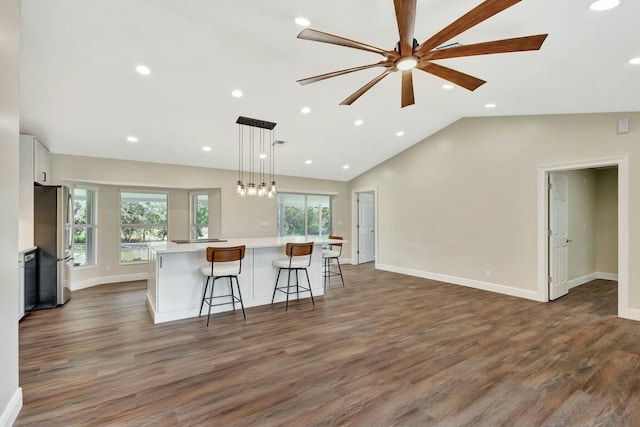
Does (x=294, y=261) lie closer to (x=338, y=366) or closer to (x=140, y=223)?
(x=338, y=366)

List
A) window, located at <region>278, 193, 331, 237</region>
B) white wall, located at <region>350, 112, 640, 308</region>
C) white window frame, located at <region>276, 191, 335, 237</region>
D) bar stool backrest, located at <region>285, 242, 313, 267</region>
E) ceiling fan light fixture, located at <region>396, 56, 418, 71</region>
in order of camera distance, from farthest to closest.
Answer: window, located at <region>278, 193, 331, 237</region> < white window frame, located at <region>276, 191, 335, 237</region> < bar stool backrest, located at <region>285, 242, 313, 267</region> < white wall, located at <region>350, 112, 640, 308</region> < ceiling fan light fixture, located at <region>396, 56, 418, 71</region>

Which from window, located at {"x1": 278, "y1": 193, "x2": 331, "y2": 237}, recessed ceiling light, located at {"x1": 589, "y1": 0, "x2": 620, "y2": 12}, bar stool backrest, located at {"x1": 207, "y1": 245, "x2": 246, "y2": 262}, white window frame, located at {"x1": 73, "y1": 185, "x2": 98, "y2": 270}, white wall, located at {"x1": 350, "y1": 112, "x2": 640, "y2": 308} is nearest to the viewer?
recessed ceiling light, located at {"x1": 589, "y1": 0, "x2": 620, "y2": 12}

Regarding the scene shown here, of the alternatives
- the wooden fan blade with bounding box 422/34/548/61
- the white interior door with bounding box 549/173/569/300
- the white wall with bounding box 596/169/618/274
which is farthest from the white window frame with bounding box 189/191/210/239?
the white wall with bounding box 596/169/618/274

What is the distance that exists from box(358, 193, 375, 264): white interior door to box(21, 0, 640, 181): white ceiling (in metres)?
3.13

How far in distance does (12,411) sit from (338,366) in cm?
223

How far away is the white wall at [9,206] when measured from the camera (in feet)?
5.98

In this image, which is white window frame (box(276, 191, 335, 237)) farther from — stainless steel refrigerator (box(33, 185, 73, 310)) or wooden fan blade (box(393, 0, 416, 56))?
wooden fan blade (box(393, 0, 416, 56))

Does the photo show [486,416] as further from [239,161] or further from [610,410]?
[239,161]

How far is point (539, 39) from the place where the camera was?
5.85ft

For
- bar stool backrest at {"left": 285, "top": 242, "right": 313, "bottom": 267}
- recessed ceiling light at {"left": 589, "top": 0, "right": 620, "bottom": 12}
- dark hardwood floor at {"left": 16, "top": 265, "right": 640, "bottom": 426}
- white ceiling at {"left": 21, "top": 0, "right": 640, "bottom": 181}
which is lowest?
dark hardwood floor at {"left": 16, "top": 265, "right": 640, "bottom": 426}

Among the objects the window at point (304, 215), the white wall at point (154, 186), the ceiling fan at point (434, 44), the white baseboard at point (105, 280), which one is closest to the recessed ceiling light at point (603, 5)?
the ceiling fan at point (434, 44)

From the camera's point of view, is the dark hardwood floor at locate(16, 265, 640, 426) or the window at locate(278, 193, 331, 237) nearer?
the dark hardwood floor at locate(16, 265, 640, 426)

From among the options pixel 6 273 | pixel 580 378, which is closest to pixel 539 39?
pixel 580 378

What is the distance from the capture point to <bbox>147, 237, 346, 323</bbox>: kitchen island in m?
3.76
